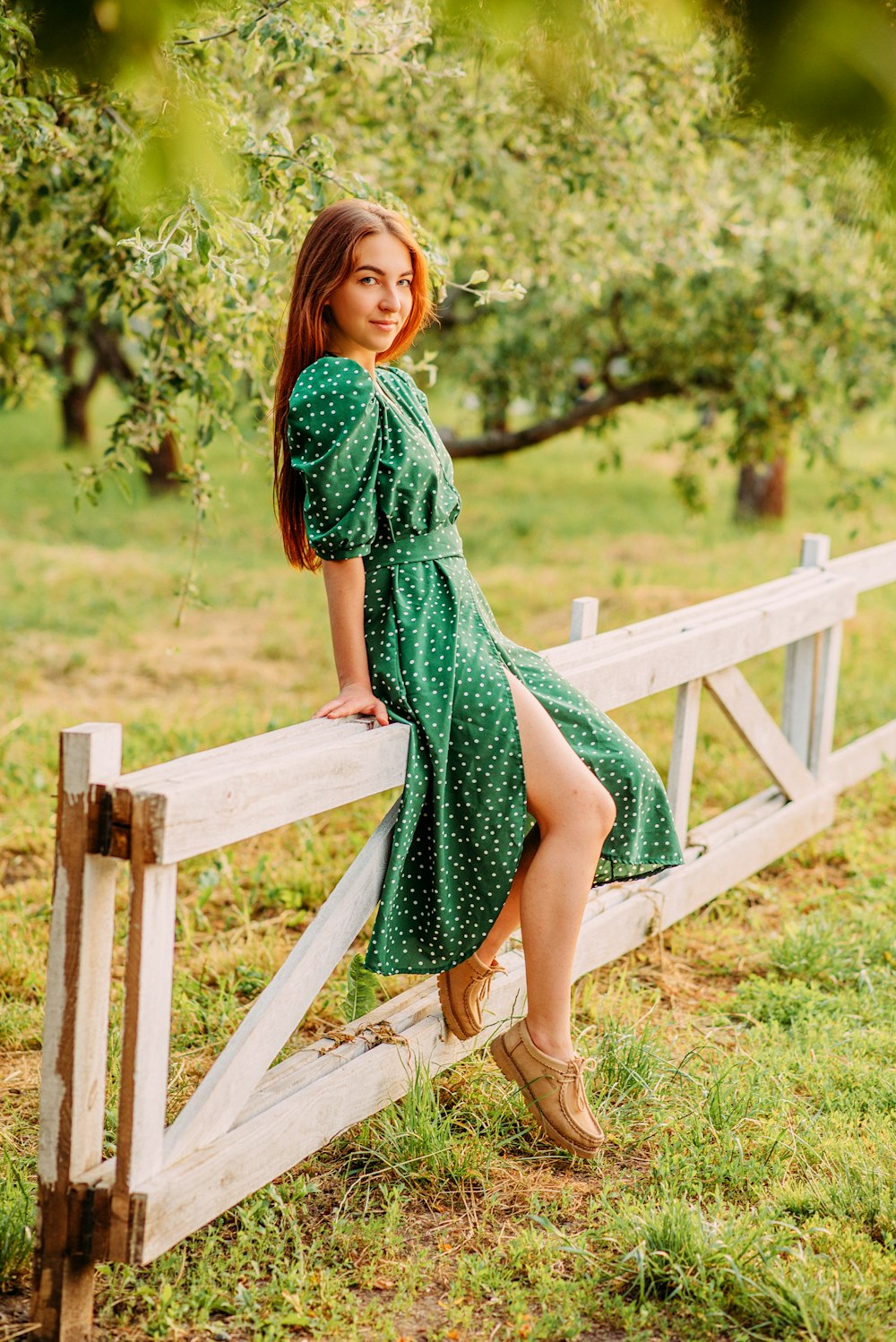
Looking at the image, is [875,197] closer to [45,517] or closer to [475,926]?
[475,926]

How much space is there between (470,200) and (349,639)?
11.6 ft

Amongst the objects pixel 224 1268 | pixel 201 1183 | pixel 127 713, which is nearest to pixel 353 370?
pixel 201 1183

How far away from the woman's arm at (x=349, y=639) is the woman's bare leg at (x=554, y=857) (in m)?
0.29

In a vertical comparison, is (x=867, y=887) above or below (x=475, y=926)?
below

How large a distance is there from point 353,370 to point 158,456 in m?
11.7

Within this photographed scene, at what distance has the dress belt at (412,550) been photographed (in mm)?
2588

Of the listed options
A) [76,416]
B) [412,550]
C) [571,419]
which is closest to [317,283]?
[412,550]

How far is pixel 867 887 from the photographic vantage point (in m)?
4.29

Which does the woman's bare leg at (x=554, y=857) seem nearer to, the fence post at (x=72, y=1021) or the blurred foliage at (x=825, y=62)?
the fence post at (x=72, y=1021)

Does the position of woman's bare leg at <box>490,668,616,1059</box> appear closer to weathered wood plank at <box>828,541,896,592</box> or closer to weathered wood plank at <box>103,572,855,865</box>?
weathered wood plank at <box>103,572,855,865</box>

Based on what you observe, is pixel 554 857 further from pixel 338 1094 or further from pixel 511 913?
pixel 338 1094

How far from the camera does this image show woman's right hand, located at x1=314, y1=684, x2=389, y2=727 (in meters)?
2.51

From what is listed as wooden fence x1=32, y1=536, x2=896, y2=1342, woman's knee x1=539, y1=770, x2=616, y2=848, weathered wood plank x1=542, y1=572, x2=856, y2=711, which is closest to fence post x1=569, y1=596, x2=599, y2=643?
weathered wood plank x1=542, y1=572, x2=856, y2=711

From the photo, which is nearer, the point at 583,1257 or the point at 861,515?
the point at 583,1257
